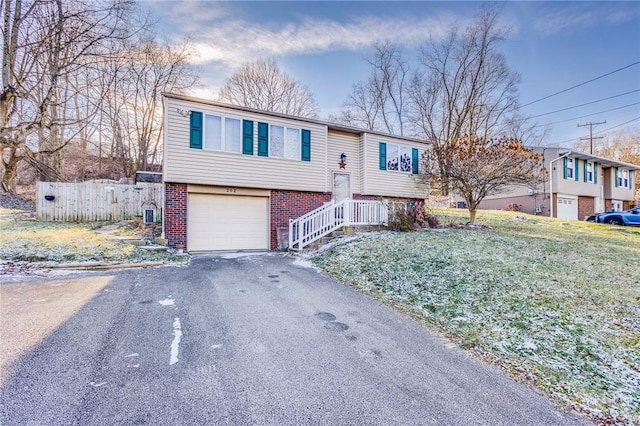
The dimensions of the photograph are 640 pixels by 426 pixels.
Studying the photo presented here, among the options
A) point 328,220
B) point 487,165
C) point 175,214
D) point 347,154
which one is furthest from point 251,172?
point 487,165

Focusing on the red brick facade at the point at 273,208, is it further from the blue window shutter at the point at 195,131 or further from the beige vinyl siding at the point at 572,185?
the beige vinyl siding at the point at 572,185

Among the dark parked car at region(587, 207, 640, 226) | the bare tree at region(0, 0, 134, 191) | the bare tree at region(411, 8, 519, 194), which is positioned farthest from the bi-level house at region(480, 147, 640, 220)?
the bare tree at region(0, 0, 134, 191)

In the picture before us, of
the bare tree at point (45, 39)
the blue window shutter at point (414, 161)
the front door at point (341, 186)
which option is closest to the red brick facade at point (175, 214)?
the bare tree at point (45, 39)

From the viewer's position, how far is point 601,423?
2.29 metres

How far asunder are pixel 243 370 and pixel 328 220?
284 inches

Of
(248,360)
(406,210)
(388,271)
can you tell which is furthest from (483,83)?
(248,360)

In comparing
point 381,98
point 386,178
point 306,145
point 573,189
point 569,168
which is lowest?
point 386,178

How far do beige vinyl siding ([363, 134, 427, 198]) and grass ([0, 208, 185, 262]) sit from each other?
785cm

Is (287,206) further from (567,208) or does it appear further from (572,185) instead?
(572,185)

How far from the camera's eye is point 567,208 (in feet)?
69.8

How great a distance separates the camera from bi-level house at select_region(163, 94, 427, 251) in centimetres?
895

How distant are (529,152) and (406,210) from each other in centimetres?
551

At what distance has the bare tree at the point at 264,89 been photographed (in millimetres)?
24766

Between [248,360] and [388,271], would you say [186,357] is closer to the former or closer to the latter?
[248,360]
